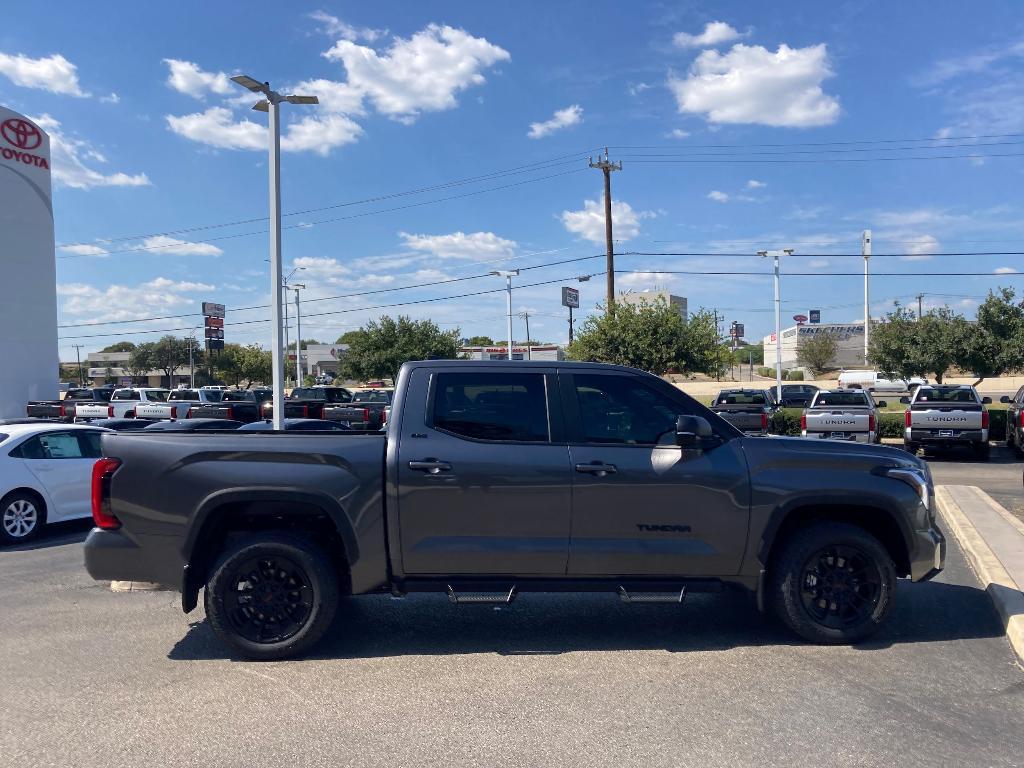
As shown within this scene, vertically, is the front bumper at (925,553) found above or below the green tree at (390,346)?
below

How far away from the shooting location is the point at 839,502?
554cm

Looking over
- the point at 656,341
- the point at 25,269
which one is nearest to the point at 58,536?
the point at 656,341

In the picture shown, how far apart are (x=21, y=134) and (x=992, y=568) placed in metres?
41.4

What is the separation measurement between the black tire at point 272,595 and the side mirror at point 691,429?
8.24ft

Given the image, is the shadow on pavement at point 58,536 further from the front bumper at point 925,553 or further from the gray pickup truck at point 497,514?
the front bumper at point 925,553

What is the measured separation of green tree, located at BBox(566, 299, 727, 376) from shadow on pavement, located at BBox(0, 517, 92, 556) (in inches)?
930

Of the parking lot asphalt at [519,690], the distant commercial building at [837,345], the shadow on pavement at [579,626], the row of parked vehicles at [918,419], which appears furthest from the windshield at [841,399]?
the distant commercial building at [837,345]

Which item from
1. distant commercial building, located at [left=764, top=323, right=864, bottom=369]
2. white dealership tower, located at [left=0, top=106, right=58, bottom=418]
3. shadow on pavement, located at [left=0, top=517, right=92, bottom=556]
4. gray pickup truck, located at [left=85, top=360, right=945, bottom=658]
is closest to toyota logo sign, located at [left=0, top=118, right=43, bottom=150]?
white dealership tower, located at [left=0, top=106, right=58, bottom=418]

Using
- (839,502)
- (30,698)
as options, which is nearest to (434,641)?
(30,698)

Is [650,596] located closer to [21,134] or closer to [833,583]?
[833,583]

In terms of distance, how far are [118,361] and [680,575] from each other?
132 m

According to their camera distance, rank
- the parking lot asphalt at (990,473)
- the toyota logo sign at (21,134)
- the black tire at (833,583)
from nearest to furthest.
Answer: the black tire at (833,583), the parking lot asphalt at (990,473), the toyota logo sign at (21,134)

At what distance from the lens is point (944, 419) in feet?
60.5

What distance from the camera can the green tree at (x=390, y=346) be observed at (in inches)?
1983
